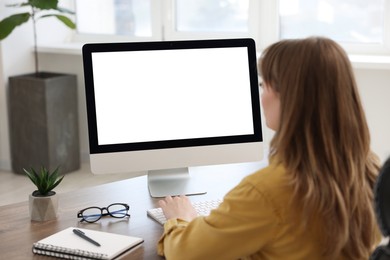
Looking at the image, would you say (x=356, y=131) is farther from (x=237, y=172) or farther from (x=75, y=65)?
(x=75, y=65)

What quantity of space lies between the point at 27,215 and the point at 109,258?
1.42 feet

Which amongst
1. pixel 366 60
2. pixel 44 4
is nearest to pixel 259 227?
pixel 366 60

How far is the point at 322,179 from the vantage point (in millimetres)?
1353

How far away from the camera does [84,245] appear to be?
1.62 m

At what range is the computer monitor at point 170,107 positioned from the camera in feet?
6.64

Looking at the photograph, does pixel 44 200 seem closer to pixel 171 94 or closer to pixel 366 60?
pixel 171 94

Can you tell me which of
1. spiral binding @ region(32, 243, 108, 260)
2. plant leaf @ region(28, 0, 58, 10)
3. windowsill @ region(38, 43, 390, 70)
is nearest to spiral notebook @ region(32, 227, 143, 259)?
spiral binding @ region(32, 243, 108, 260)

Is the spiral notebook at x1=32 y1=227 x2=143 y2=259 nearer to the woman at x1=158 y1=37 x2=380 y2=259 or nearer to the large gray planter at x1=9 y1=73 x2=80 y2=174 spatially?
the woman at x1=158 y1=37 x2=380 y2=259

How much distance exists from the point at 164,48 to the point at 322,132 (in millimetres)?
832

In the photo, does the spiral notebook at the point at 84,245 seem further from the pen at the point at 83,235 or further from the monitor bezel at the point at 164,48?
the monitor bezel at the point at 164,48

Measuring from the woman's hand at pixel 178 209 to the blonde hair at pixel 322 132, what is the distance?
0.43 metres

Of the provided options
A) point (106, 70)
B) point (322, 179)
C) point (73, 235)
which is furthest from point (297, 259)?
point (106, 70)

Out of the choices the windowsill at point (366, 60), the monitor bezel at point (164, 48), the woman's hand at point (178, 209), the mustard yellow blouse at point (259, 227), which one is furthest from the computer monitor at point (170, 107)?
the windowsill at point (366, 60)

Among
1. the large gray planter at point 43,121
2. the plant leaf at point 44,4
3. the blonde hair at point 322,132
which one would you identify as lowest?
the large gray planter at point 43,121
